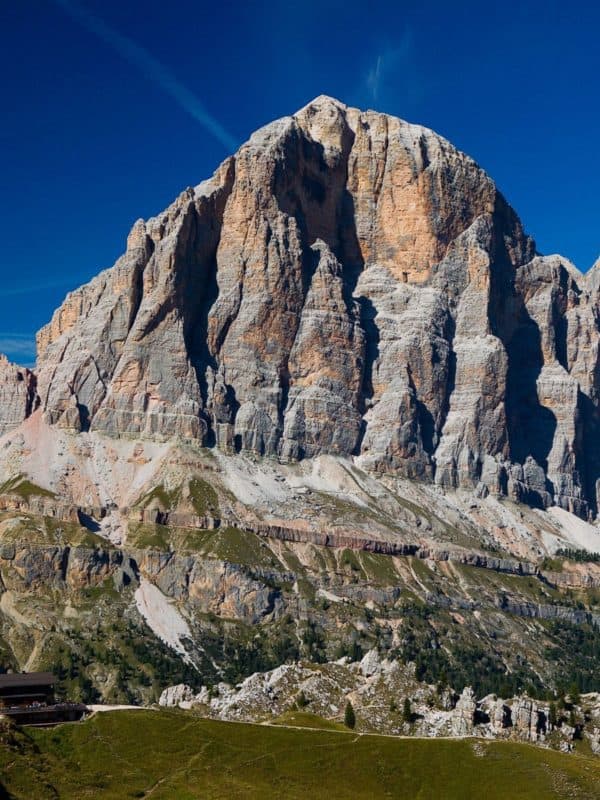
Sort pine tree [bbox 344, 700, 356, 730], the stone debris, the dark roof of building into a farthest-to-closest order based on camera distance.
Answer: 1. pine tree [bbox 344, 700, 356, 730]
2. the stone debris
3. the dark roof of building

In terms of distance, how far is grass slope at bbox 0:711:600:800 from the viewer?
136625 millimetres

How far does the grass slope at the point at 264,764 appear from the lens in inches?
5379

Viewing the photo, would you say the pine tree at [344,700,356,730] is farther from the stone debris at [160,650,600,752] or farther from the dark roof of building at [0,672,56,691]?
the dark roof of building at [0,672,56,691]

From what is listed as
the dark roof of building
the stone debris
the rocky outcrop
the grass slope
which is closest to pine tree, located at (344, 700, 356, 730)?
the stone debris

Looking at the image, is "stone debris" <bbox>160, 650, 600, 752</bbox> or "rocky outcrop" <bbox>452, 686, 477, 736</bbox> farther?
"stone debris" <bbox>160, 650, 600, 752</bbox>

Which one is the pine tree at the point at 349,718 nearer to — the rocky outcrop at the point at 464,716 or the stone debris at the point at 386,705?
the stone debris at the point at 386,705

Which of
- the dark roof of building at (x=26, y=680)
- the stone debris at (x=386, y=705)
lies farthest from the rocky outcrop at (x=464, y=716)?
the dark roof of building at (x=26, y=680)

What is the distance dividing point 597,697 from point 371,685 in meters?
31.6

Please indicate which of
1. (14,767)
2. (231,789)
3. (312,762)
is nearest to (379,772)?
(312,762)

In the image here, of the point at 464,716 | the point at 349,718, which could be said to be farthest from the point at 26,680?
the point at 464,716

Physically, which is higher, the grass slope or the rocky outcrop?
Answer: the rocky outcrop


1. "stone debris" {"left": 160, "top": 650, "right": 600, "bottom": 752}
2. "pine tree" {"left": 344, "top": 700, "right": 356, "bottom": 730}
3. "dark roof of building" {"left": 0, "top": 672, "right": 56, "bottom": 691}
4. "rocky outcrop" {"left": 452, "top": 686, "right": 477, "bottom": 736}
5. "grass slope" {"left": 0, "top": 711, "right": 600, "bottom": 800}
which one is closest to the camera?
"grass slope" {"left": 0, "top": 711, "right": 600, "bottom": 800}

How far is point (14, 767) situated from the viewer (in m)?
131

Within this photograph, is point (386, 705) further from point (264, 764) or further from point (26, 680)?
point (26, 680)
